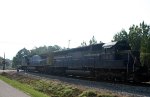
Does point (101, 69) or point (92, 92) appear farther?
point (101, 69)

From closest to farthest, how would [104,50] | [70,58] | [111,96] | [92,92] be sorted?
1. [111,96]
2. [92,92]
3. [104,50]
4. [70,58]

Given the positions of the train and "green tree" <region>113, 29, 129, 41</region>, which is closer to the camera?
the train

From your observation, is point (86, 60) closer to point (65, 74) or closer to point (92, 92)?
point (65, 74)

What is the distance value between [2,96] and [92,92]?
228 inches

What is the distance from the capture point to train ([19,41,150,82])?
26.5m

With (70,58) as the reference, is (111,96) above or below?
below

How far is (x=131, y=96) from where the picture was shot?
60.4 ft

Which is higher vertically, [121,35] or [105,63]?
[121,35]

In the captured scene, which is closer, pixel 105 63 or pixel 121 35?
pixel 105 63

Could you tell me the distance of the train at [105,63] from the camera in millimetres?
26516

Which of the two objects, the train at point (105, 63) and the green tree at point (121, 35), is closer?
the train at point (105, 63)

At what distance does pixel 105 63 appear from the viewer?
30094 mm

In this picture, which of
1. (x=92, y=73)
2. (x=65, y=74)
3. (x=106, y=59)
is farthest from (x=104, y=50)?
(x=65, y=74)

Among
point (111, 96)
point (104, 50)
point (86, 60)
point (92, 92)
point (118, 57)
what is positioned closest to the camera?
point (111, 96)
